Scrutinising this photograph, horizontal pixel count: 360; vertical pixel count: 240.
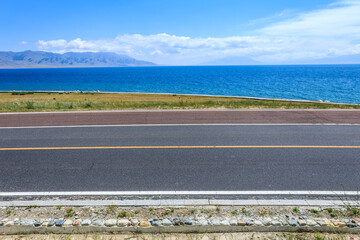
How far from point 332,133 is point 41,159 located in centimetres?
993

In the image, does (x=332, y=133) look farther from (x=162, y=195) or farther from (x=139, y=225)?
(x=139, y=225)

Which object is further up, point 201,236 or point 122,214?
point 122,214

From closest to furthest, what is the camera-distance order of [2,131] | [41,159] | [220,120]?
[41,159] < [2,131] < [220,120]

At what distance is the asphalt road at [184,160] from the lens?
5.34 m

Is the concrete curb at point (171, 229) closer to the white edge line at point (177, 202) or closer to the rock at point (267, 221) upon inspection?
the rock at point (267, 221)

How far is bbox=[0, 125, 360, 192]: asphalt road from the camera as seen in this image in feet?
17.5

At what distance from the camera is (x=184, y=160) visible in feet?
21.6

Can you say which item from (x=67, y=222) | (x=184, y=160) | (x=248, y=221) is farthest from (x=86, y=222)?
(x=184, y=160)

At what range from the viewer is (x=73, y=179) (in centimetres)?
559

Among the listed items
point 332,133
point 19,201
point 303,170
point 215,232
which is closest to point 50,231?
point 19,201

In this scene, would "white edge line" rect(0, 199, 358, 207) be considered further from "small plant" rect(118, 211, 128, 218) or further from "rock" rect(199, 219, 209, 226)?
"rock" rect(199, 219, 209, 226)

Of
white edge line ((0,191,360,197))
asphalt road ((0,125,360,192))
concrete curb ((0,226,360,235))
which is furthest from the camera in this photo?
asphalt road ((0,125,360,192))

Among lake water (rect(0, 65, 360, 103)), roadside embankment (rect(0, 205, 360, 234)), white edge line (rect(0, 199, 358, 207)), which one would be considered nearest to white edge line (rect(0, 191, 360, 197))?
white edge line (rect(0, 199, 358, 207))

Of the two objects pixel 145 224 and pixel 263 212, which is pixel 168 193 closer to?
pixel 145 224
